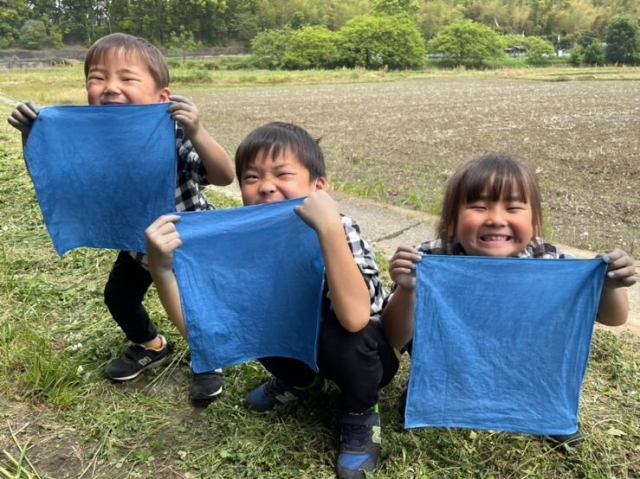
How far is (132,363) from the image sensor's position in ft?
7.91

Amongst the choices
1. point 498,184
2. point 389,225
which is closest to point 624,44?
point 389,225

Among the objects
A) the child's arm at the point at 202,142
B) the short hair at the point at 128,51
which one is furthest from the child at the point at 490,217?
the short hair at the point at 128,51

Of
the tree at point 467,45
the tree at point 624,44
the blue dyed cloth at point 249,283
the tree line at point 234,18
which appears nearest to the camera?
the blue dyed cloth at point 249,283

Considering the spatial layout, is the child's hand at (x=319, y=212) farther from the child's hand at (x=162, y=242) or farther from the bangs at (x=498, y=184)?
the bangs at (x=498, y=184)

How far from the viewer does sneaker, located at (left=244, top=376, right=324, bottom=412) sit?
7.19 feet

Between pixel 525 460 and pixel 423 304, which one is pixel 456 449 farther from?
pixel 423 304

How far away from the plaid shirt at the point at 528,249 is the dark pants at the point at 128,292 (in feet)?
4.04

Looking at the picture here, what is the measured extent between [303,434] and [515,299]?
0.94 m

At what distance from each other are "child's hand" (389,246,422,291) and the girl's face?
11.9 inches

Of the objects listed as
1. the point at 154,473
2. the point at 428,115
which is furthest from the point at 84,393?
the point at 428,115

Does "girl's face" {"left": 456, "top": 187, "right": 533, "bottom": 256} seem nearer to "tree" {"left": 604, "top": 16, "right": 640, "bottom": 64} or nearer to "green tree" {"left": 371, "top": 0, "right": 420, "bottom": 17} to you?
"tree" {"left": 604, "top": 16, "right": 640, "bottom": 64}

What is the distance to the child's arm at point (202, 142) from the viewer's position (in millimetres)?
2041

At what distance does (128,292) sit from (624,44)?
64.8m

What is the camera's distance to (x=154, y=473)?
1.87 meters
